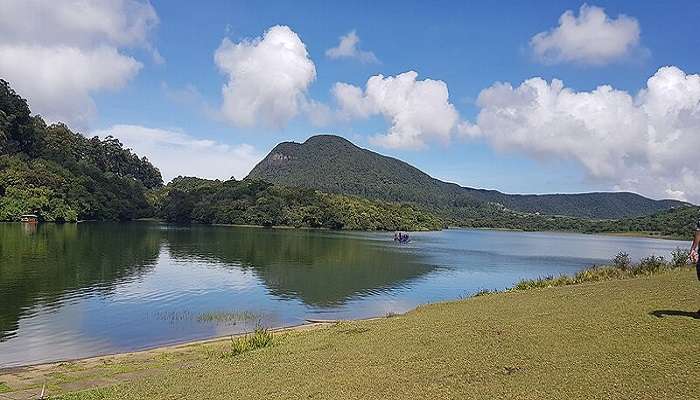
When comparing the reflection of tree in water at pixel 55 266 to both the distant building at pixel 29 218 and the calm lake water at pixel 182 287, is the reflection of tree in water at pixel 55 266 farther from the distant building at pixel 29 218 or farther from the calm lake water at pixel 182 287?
the distant building at pixel 29 218

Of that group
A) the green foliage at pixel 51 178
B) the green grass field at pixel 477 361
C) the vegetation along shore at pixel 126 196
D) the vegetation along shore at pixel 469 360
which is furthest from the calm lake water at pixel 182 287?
the vegetation along shore at pixel 126 196

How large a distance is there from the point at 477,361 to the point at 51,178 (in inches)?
4261

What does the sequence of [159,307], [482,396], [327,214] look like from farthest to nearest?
1. [327,214]
2. [159,307]
3. [482,396]

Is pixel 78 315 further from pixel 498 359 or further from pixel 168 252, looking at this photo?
pixel 168 252

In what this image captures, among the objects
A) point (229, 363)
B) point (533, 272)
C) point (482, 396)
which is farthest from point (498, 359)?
point (533, 272)

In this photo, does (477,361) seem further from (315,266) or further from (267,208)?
(267,208)

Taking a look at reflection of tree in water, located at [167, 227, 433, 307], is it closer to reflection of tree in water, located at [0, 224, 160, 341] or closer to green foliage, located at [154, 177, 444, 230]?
reflection of tree in water, located at [0, 224, 160, 341]

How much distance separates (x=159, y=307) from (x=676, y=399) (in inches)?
1051

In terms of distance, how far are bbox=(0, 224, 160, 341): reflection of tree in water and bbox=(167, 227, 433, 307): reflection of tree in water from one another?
5.99m

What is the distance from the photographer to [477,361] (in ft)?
31.9

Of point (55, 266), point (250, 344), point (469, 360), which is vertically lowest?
point (55, 266)

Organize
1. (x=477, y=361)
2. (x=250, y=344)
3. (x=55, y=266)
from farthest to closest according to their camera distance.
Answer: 1. (x=55, y=266)
2. (x=250, y=344)
3. (x=477, y=361)

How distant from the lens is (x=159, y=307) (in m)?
29.4

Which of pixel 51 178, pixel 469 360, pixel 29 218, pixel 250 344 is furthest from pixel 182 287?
pixel 51 178
